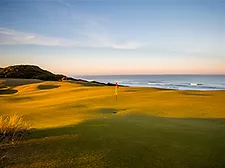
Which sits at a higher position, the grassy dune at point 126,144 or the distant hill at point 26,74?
the distant hill at point 26,74

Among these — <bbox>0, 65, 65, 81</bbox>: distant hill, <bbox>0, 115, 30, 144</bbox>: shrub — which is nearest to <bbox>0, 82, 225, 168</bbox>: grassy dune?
<bbox>0, 115, 30, 144</bbox>: shrub

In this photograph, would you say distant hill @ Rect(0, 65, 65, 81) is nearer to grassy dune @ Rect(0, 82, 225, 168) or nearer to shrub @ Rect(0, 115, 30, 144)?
grassy dune @ Rect(0, 82, 225, 168)

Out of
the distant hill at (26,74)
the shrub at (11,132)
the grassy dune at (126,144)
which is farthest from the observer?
the distant hill at (26,74)

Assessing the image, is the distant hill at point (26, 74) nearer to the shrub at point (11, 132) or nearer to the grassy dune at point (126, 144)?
the grassy dune at point (126, 144)

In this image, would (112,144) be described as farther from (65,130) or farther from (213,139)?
(213,139)

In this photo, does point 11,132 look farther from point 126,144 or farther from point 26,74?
point 26,74

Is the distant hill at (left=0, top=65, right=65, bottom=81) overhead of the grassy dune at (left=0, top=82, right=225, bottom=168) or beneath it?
overhead

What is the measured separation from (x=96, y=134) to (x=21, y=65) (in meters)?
83.1

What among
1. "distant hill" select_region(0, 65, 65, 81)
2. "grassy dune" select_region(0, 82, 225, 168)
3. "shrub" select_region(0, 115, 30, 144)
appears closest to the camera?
"grassy dune" select_region(0, 82, 225, 168)

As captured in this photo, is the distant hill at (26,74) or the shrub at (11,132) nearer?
the shrub at (11,132)

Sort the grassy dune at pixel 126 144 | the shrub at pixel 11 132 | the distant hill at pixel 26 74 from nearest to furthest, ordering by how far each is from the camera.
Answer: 1. the grassy dune at pixel 126 144
2. the shrub at pixel 11 132
3. the distant hill at pixel 26 74

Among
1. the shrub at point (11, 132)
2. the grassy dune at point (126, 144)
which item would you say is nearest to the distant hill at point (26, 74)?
the grassy dune at point (126, 144)

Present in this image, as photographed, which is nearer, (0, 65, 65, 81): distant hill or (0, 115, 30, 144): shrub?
(0, 115, 30, 144): shrub

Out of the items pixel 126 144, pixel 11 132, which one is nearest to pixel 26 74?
pixel 11 132
